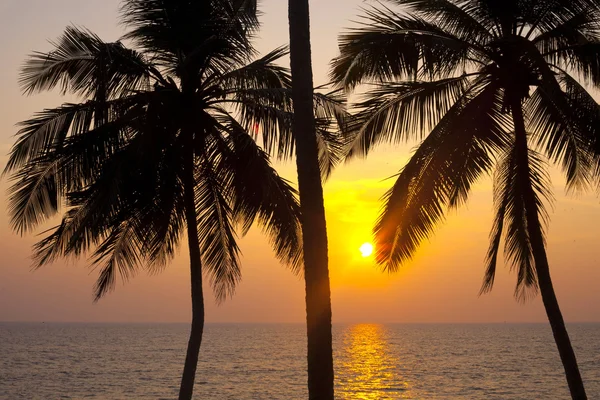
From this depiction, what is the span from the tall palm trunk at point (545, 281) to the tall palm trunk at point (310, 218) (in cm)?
555

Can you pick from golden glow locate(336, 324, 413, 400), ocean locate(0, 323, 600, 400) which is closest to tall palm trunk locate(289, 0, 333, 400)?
ocean locate(0, 323, 600, 400)

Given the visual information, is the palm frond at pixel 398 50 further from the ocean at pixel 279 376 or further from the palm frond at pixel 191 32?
the ocean at pixel 279 376

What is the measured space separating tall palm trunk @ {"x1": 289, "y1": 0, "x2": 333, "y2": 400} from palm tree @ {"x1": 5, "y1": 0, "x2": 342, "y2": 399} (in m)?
4.14

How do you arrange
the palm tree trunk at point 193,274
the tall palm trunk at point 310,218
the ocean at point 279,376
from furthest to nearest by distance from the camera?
the ocean at point 279,376, the palm tree trunk at point 193,274, the tall palm trunk at point 310,218

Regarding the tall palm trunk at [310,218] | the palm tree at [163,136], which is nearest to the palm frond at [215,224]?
the palm tree at [163,136]

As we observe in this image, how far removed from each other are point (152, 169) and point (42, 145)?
256 centimetres

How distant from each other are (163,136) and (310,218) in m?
5.67

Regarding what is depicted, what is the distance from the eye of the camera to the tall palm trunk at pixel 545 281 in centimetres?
1332

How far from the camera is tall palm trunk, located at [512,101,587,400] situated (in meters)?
13.3

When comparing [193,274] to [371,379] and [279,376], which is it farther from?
[279,376]

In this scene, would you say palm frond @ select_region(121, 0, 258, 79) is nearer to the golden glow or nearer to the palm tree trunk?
the palm tree trunk

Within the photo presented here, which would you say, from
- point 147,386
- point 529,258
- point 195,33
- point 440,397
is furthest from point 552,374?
point 195,33

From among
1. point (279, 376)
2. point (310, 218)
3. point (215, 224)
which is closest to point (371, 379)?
point (279, 376)

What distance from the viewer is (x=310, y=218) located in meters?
9.58
